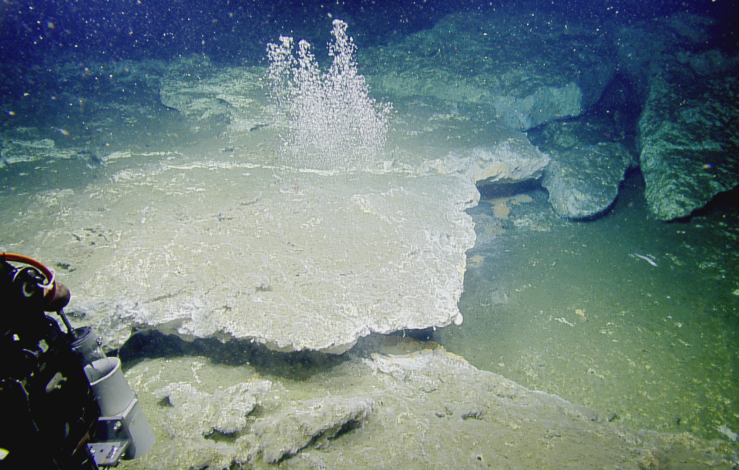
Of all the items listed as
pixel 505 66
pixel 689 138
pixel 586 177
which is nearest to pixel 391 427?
pixel 586 177

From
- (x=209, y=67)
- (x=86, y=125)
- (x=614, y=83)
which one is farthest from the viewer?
(x=209, y=67)

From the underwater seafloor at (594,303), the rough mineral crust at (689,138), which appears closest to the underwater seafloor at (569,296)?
the underwater seafloor at (594,303)

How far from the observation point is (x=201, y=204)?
3051 millimetres

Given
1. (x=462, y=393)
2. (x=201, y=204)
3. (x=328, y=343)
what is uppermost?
(x=201, y=204)

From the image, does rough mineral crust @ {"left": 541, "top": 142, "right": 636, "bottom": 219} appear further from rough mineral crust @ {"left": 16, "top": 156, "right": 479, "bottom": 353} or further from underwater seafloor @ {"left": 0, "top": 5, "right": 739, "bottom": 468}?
rough mineral crust @ {"left": 16, "top": 156, "right": 479, "bottom": 353}

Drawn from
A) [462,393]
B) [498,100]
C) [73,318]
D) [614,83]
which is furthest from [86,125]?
[614,83]

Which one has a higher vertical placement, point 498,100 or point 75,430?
point 498,100

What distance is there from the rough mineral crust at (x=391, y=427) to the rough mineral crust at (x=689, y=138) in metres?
3.81

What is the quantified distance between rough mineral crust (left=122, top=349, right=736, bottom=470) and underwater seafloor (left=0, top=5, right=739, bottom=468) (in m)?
0.15

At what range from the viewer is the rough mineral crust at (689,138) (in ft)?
13.4

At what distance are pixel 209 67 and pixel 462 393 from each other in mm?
8931

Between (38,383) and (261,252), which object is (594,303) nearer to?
(261,252)

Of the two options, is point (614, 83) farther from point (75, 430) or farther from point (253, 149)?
point (75, 430)

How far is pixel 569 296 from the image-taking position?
3.42 m
